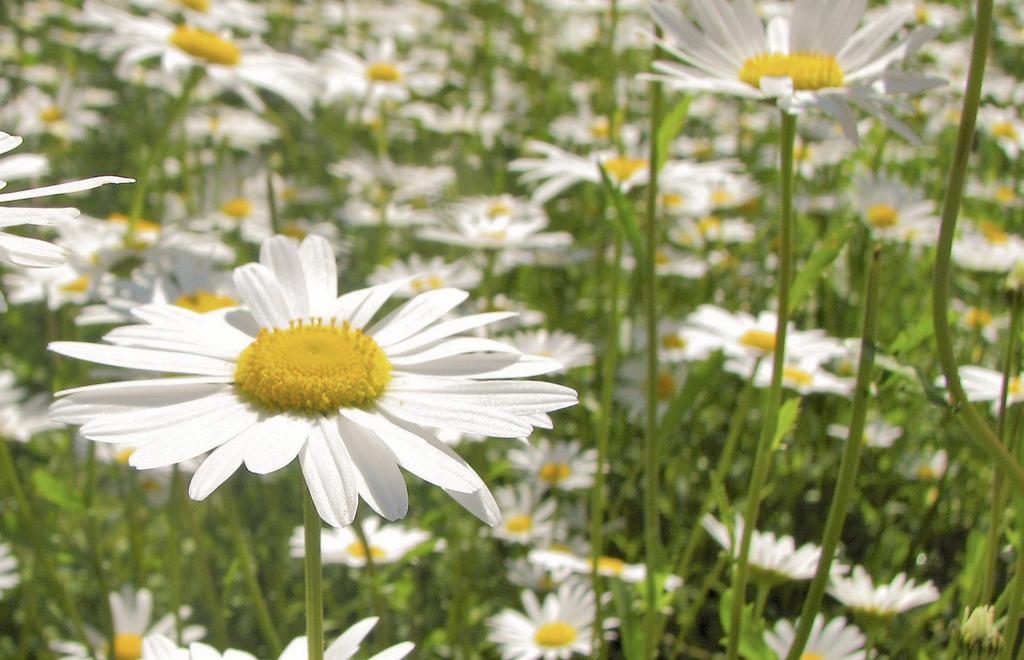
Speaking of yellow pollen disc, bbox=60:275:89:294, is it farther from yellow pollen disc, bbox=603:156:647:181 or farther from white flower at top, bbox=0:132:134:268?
white flower at top, bbox=0:132:134:268

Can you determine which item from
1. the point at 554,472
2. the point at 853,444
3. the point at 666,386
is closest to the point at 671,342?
the point at 666,386

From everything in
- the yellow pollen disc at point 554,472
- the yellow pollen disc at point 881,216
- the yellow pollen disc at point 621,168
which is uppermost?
the yellow pollen disc at point 621,168

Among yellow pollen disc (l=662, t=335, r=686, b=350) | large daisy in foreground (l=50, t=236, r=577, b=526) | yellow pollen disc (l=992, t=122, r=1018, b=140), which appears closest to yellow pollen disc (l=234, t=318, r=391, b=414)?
large daisy in foreground (l=50, t=236, r=577, b=526)

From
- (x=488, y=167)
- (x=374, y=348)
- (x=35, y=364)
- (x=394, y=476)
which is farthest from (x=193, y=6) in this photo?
(x=394, y=476)

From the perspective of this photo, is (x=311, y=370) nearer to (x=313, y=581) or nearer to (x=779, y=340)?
(x=313, y=581)

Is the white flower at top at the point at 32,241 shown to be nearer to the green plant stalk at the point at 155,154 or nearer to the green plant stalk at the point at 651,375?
the green plant stalk at the point at 651,375

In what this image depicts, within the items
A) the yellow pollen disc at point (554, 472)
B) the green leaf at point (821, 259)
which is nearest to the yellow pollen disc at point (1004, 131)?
the yellow pollen disc at point (554, 472)

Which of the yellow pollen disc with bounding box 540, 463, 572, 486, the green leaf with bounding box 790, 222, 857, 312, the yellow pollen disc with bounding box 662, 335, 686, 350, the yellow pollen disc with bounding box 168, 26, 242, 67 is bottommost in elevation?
the yellow pollen disc with bounding box 540, 463, 572, 486

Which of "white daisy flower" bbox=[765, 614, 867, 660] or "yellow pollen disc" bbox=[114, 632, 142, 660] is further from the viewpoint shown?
"yellow pollen disc" bbox=[114, 632, 142, 660]
